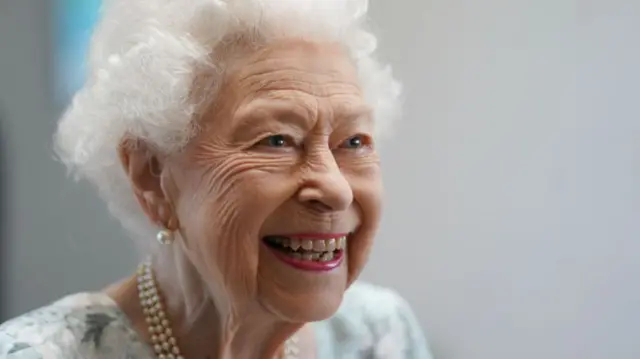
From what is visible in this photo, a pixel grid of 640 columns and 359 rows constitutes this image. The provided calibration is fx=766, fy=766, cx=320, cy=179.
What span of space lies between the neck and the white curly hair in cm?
12

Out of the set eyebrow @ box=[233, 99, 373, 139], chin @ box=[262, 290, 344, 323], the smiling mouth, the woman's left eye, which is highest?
eyebrow @ box=[233, 99, 373, 139]

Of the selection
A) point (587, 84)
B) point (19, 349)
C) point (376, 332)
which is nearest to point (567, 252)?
point (587, 84)

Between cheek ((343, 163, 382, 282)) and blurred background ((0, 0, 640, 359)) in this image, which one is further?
blurred background ((0, 0, 640, 359))

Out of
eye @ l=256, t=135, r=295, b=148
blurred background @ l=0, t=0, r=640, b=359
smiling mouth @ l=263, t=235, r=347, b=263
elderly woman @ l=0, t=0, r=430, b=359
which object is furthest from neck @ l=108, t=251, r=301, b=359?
blurred background @ l=0, t=0, r=640, b=359

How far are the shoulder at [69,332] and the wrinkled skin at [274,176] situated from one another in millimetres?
194

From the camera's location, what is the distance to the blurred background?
4.56 feet

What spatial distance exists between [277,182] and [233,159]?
6cm

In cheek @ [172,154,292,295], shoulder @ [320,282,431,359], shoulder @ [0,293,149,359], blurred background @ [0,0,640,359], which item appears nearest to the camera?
cheek @ [172,154,292,295]

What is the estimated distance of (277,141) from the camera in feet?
2.92

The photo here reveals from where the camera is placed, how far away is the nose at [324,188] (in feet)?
2.86

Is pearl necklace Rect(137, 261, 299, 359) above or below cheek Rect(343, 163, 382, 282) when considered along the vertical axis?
below

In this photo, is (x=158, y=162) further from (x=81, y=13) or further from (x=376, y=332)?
(x=81, y=13)

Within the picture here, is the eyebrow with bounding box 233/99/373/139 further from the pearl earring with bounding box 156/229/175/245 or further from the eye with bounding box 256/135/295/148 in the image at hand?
the pearl earring with bounding box 156/229/175/245

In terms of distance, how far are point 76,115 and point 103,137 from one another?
7cm
